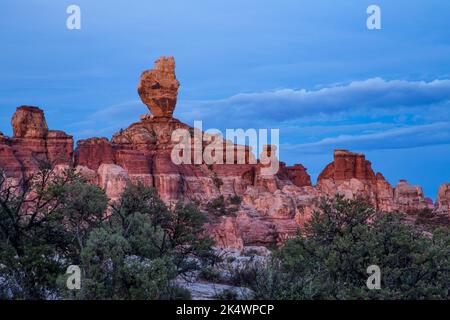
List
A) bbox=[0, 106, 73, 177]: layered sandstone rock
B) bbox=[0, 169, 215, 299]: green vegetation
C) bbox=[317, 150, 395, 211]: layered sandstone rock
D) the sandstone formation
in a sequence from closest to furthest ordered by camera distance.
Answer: bbox=[0, 169, 215, 299]: green vegetation
bbox=[0, 106, 73, 177]: layered sandstone rock
the sandstone formation
bbox=[317, 150, 395, 211]: layered sandstone rock

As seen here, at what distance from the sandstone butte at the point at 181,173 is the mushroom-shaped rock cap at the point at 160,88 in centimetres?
15

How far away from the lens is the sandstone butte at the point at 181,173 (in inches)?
2798

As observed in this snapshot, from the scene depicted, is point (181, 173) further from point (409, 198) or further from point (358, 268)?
point (358, 268)

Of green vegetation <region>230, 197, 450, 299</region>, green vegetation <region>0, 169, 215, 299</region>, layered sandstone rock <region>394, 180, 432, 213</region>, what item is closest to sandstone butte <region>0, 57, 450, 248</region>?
layered sandstone rock <region>394, 180, 432, 213</region>

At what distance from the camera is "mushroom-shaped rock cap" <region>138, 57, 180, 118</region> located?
101500mm

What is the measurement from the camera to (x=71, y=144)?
84688mm

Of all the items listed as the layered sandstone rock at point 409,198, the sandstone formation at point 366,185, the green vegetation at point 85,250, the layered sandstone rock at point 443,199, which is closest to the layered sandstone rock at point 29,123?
the sandstone formation at point 366,185

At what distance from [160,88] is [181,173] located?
20.5 meters

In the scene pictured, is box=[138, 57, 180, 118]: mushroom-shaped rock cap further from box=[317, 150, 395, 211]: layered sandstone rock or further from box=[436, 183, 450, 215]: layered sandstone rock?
box=[436, 183, 450, 215]: layered sandstone rock

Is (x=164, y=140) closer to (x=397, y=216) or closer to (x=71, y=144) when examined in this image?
(x=71, y=144)

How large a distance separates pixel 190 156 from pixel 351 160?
28.3 m

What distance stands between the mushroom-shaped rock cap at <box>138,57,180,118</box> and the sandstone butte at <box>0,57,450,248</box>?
0.15 metres

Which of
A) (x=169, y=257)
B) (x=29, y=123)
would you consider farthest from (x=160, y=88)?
(x=169, y=257)
